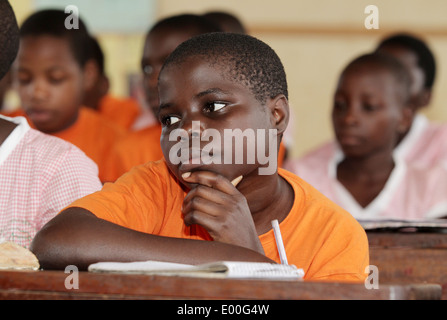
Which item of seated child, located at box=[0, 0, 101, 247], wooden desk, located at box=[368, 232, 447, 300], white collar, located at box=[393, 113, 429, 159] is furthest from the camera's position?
white collar, located at box=[393, 113, 429, 159]

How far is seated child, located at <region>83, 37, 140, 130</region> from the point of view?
356 cm

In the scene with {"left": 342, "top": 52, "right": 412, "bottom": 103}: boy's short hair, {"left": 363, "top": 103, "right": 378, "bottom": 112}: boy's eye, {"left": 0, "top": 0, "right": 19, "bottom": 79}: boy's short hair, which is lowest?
{"left": 0, "top": 0, "right": 19, "bottom": 79}: boy's short hair

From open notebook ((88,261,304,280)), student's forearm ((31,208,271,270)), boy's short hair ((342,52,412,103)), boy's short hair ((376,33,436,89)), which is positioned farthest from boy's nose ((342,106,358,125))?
open notebook ((88,261,304,280))

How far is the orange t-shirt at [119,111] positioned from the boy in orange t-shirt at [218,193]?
8.56 ft

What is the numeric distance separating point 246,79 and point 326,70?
3720 mm

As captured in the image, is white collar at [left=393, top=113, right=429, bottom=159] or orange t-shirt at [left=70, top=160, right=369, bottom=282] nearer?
orange t-shirt at [left=70, top=160, right=369, bottom=282]

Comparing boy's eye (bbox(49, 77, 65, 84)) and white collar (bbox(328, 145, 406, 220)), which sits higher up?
boy's eye (bbox(49, 77, 65, 84))

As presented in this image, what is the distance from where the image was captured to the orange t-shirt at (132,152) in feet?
9.03

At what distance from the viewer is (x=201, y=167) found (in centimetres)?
133

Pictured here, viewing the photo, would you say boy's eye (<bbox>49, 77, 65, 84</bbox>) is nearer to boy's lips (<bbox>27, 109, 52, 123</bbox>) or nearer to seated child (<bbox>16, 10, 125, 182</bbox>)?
seated child (<bbox>16, 10, 125, 182</bbox>)

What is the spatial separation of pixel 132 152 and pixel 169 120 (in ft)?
4.61

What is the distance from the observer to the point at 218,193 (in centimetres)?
129

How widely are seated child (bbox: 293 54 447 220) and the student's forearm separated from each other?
5.46 ft

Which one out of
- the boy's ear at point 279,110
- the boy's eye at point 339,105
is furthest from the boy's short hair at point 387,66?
the boy's ear at point 279,110
